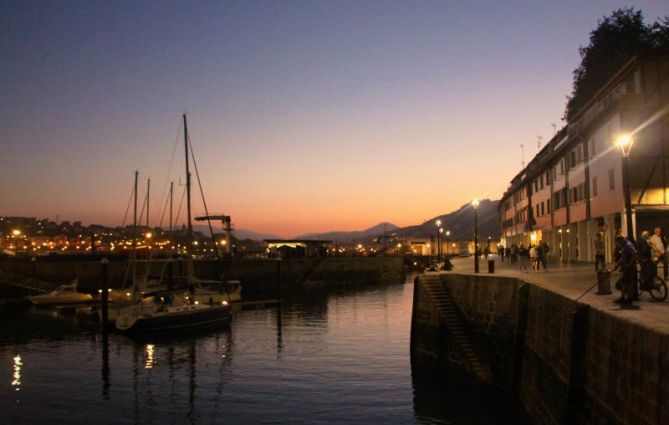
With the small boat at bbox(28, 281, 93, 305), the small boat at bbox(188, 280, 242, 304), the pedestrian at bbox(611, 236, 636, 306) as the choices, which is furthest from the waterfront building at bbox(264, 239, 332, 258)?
the pedestrian at bbox(611, 236, 636, 306)

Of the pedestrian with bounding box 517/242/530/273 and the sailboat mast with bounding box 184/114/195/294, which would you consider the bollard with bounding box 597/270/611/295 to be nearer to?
the pedestrian with bounding box 517/242/530/273

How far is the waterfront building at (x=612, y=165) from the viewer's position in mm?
31891

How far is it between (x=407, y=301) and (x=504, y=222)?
3928 centimetres

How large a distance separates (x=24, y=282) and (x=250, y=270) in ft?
88.2

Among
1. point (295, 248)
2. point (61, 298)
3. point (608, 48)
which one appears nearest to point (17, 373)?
point (61, 298)

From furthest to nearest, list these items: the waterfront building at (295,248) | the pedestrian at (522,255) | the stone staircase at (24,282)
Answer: the waterfront building at (295,248) → the stone staircase at (24,282) → the pedestrian at (522,255)

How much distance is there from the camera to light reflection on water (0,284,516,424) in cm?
2234

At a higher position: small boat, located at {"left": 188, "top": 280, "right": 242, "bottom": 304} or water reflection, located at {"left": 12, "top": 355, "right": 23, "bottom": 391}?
small boat, located at {"left": 188, "top": 280, "right": 242, "bottom": 304}

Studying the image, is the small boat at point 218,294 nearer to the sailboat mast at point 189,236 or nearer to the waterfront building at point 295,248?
the sailboat mast at point 189,236

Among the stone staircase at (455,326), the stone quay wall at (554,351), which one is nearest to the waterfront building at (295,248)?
the stone staircase at (455,326)

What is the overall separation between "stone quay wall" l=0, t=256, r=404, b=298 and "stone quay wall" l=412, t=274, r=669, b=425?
123ft

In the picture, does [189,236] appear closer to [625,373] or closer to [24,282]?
[24,282]

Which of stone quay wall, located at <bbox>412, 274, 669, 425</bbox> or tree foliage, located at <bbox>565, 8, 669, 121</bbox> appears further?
tree foliage, located at <bbox>565, 8, 669, 121</bbox>

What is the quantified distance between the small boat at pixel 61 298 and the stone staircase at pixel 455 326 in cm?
4102
